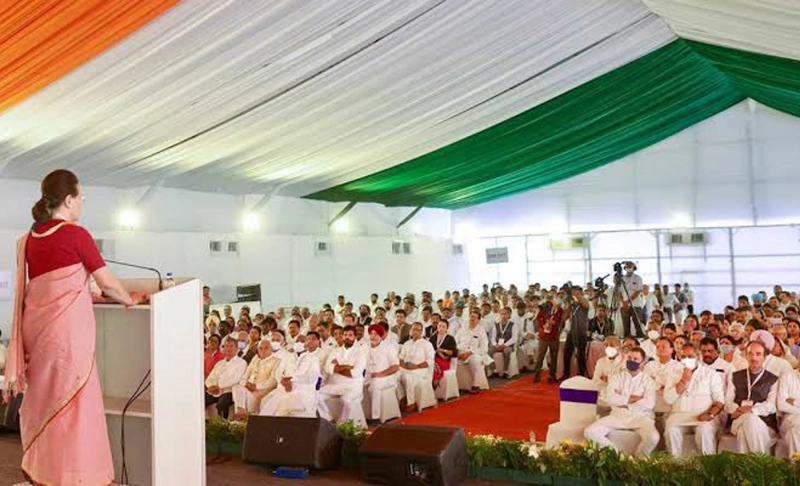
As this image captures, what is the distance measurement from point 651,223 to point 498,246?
11.9ft

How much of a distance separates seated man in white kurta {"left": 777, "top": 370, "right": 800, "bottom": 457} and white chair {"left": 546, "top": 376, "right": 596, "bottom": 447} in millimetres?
1373

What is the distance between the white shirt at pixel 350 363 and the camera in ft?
24.5

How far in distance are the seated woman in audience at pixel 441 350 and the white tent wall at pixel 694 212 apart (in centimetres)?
799

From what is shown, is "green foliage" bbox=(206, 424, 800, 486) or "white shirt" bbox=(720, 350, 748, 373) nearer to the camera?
"green foliage" bbox=(206, 424, 800, 486)

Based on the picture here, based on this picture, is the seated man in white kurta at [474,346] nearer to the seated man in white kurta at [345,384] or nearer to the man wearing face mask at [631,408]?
the seated man in white kurta at [345,384]

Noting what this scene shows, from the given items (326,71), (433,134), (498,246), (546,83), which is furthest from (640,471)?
(498,246)

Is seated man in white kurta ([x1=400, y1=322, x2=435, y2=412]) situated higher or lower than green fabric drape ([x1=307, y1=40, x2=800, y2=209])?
lower

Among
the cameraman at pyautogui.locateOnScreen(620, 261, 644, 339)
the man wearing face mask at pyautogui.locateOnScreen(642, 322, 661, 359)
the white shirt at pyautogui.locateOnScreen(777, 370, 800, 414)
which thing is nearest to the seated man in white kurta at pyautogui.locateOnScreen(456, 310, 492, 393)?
the man wearing face mask at pyautogui.locateOnScreen(642, 322, 661, 359)

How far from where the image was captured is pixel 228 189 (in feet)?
41.0

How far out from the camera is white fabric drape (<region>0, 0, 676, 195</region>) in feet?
20.9

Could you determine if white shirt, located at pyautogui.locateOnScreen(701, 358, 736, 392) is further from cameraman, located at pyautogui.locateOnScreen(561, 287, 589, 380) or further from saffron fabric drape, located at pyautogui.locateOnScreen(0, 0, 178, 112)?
saffron fabric drape, located at pyautogui.locateOnScreen(0, 0, 178, 112)

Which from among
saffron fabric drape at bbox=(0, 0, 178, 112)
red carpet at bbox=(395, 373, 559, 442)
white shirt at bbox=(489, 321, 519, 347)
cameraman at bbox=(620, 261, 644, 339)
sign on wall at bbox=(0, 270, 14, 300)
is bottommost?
red carpet at bbox=(395, 373, 559, 442)

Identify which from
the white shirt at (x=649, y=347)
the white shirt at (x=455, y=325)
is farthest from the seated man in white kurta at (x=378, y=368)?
the white shirt at (x=649, y=347)

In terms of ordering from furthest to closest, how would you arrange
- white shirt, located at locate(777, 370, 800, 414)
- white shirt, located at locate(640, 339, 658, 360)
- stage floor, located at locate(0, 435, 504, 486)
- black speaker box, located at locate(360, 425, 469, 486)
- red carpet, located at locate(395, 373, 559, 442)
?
white shirt, located at locate(640, 339, 658, 360)
red carpet, located at locate(395, 373, 559, 442)
white shirt, located at locate(777, 370, 800, 414)
stage floor, located at locate(0, 435, 504, 486)
black speaker box, located at locate(360, 425, 469, 486)
